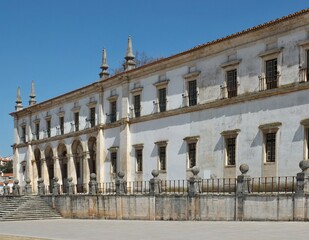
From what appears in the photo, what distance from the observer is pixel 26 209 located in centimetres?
3166

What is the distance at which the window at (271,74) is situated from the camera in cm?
2386

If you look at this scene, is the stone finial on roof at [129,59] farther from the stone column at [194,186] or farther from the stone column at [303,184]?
the stone column at [303,184]

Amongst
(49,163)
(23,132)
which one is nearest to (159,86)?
(49,163)

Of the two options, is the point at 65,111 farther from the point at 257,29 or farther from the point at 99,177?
the point at 257,29

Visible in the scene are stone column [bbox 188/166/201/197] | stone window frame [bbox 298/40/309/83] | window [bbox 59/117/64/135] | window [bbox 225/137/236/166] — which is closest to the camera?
stone window frame [bbox 298/40/309/83]

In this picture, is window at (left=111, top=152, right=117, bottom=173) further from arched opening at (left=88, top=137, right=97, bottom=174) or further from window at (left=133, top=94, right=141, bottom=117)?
window at (left=133, top=94, right=141, bottom=117)

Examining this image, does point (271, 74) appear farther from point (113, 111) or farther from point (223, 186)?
point (113, 111)

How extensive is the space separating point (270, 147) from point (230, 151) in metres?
2.64

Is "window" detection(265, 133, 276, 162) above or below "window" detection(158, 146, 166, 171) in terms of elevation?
above

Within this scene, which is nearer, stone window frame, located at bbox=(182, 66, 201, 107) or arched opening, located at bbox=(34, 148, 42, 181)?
stone window frame, located at bbox=(182, 66, 201, 107)

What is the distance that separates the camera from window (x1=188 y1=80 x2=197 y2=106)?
28.5m

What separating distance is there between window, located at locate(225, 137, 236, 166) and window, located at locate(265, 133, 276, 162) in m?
2.08

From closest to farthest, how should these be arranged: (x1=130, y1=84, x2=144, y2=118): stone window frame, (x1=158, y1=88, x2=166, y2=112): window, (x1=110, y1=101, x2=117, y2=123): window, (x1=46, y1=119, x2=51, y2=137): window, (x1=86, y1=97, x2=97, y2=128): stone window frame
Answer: (x1=158, y1=88, x2=166, y2=112): window < (x1=130, y1=84, x2=144, y2=118): stone window frame < (x1=110, y1=101, x2=117, y2=123): window < (x1=86, y1=97, x2=97, y2=128): stone window frame < (x1=46, y1=119, x2=51, y2=137): window

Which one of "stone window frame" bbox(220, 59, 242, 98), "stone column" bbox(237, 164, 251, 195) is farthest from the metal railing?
"stone window frame" bbox(220, 59, 242, 98)
